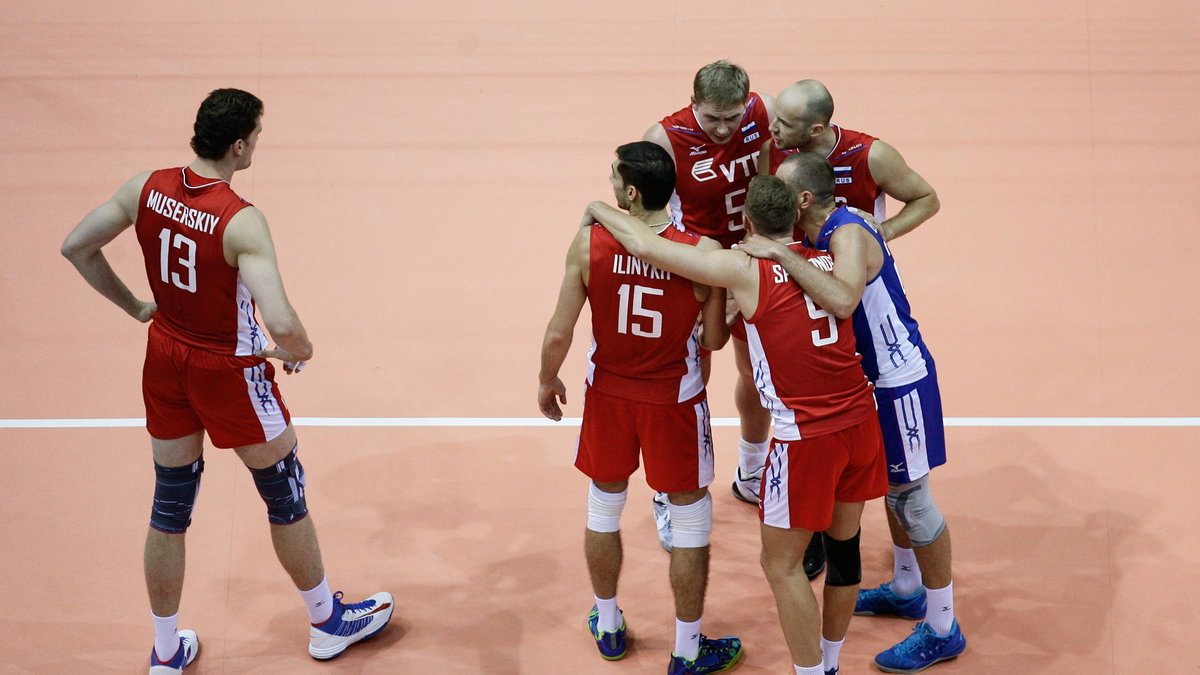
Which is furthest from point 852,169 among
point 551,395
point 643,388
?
point 551,395

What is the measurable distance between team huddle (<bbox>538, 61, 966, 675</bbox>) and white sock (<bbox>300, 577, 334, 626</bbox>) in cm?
113

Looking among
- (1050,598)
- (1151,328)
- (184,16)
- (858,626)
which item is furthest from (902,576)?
(184,16)

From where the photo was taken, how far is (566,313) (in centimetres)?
414

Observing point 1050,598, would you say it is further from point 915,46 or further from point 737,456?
point 915,46

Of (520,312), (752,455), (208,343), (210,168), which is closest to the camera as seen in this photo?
(210,168)

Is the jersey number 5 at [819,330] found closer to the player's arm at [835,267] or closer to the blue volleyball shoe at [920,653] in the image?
the player's arm at [835,267]

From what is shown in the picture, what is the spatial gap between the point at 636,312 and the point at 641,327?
7 cm

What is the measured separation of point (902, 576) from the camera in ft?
15.8

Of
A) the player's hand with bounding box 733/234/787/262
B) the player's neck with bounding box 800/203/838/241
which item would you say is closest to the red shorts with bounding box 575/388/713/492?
the player's hand with bounding box 733/234/787/262

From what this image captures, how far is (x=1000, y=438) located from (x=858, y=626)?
1.59 meters

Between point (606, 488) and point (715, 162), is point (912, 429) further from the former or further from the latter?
point (715, 162)

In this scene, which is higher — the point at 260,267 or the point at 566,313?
the point at 260,267

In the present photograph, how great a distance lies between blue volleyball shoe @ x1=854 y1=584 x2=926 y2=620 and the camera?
4824 mm

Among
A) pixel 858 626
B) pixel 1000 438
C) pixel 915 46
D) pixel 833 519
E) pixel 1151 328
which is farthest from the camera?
pixel 915 46
